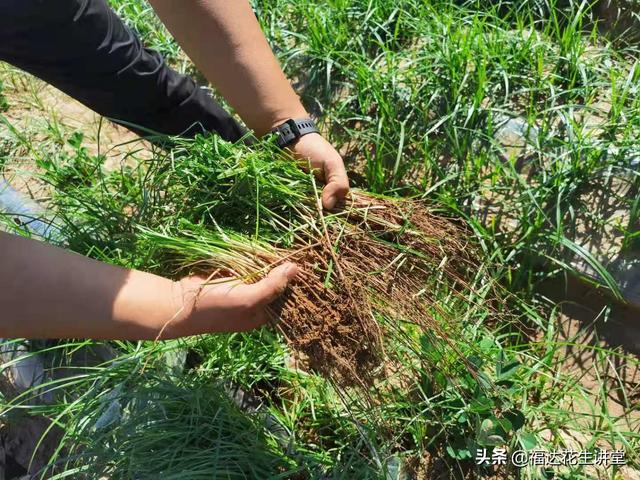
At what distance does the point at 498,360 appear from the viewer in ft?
5.85

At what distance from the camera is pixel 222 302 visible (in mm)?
1406

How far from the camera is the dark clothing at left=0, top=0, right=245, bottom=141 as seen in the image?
5.55ft

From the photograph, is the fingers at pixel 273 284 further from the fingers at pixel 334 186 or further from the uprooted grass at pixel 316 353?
the fingers at pixel 334 186

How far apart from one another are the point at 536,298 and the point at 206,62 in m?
1.28

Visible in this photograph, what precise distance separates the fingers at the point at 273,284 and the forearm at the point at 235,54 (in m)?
0.47

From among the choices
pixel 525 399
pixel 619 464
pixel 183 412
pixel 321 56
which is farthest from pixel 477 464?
pixel 321 56

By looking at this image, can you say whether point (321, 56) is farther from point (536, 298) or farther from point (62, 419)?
point (62, 419)

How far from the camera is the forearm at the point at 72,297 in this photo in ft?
4.10

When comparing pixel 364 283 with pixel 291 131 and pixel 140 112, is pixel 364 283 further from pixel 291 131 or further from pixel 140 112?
pixel 140 112

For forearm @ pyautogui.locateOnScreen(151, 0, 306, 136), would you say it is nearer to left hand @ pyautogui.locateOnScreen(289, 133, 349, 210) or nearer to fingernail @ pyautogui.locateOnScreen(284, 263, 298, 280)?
left hand @ pyautogui.locateOnScreen(289, 133, 349, 210)

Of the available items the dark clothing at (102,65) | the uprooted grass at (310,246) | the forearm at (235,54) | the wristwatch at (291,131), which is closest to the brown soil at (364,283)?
the uprooted grass at (310,246)

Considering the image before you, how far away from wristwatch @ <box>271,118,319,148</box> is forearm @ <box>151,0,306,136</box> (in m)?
0.03

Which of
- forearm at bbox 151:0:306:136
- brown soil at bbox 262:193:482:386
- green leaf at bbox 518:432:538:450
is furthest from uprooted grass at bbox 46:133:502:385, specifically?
green leaf at bbox 518:432:538:450

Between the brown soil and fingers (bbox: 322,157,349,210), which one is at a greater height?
fingers (bbox: 322,157,349,210)
